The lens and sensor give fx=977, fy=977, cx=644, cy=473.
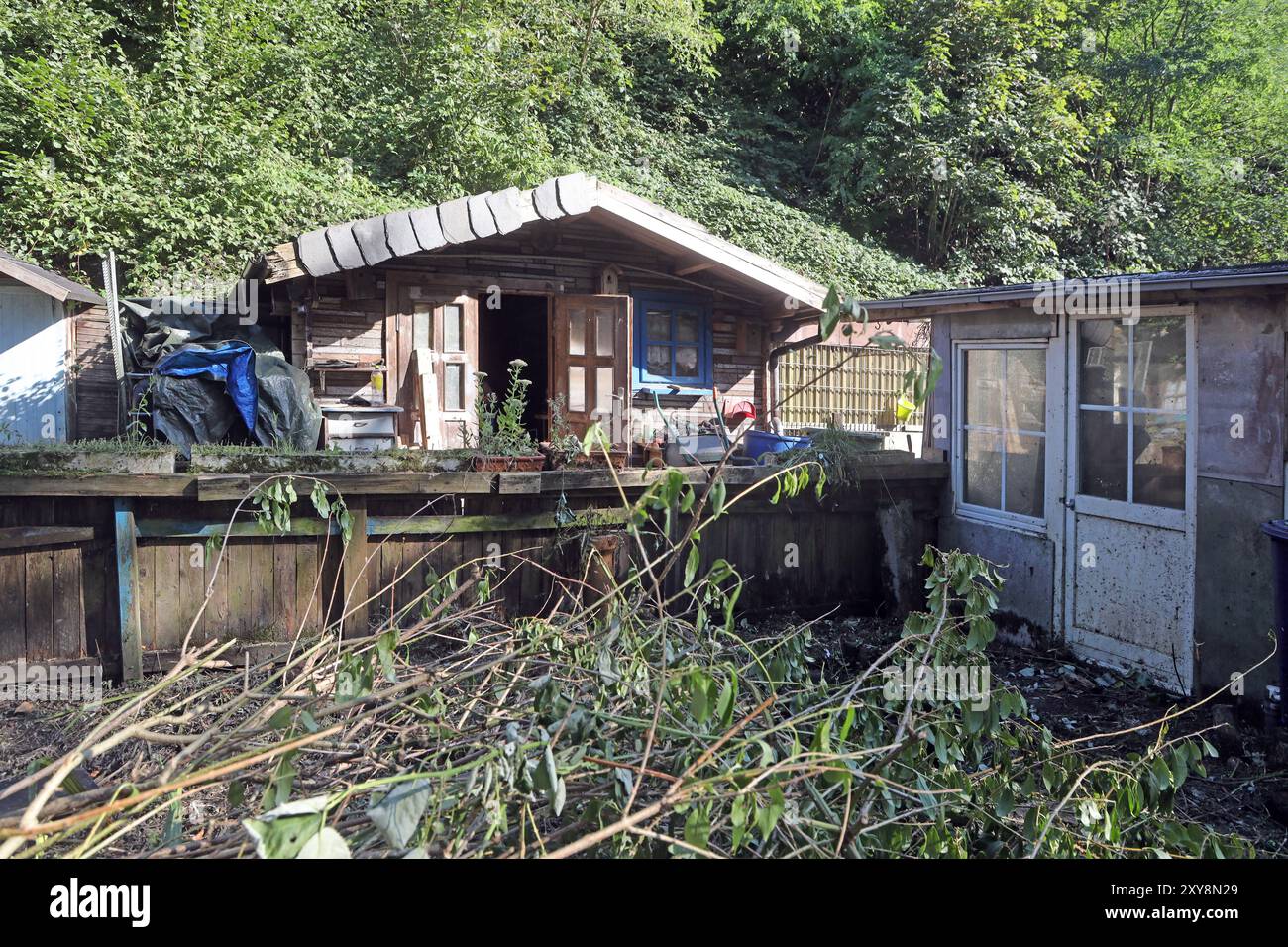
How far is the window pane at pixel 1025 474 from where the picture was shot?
7.45 m

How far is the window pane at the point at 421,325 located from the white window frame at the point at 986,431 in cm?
574

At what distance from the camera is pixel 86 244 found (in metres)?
12.8

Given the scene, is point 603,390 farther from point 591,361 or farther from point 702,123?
point 702,123

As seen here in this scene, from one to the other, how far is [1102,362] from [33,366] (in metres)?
11.5

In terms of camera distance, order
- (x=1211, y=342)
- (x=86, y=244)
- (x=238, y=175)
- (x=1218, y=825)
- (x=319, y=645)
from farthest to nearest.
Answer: (x=238, y=175), (x=86, y=244), (x=1211, y=342), (x=1218, y=825), (x=319, y=645)

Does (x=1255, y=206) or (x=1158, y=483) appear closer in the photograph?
(x=1158, y=483)

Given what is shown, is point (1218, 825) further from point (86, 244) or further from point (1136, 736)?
point (86, 244)

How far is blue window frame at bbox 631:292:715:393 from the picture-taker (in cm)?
1204

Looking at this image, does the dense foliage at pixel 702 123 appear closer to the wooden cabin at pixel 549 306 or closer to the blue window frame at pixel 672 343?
the wooden cabin at pixel 549 306

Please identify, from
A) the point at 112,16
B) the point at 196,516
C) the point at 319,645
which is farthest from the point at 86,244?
the point at 319,645

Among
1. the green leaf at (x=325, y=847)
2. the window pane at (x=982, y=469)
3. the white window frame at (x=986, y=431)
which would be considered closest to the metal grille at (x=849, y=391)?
the white window frame at (x=986, y=431)

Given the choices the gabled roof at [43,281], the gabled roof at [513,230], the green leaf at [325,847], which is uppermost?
the gabled roof at [513,230]

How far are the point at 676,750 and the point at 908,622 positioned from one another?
1586 mm

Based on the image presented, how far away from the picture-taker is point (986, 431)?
8008 millimetres
